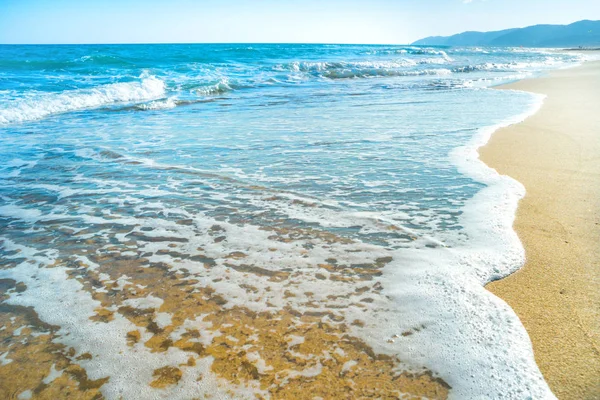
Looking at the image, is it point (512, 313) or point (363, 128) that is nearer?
point (512, 313)

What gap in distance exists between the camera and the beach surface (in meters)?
1.89

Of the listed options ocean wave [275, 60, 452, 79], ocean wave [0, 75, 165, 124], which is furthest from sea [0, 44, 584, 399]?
ocean wave [275, 60, 452, 79]

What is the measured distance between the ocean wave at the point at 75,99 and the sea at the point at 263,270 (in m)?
5.77

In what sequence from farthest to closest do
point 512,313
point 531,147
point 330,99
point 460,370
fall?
point 330,99, point 531,147, point 512,313, point 460,370

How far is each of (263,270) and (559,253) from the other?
2.17 metres

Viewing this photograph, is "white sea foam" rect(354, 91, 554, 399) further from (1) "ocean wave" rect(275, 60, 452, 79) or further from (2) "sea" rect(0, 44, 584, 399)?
(1) "ocean wave" rect(275, 60, 452, 79)

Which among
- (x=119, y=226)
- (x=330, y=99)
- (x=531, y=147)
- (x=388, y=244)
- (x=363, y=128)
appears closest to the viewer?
(x=388, y=244)

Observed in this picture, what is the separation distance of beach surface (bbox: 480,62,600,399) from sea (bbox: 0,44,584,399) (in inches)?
4.1

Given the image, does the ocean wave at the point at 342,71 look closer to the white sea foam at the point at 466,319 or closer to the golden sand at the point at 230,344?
the white sea foam at the point at 466,319

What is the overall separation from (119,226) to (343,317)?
242 centimetres

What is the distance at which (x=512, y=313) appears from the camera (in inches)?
87.1

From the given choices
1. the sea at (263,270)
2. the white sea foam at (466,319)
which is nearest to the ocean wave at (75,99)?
the sea at (263,270)

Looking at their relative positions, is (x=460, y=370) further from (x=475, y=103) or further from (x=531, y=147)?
(x=475, y=103)

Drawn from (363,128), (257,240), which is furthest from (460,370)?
(363,128)
